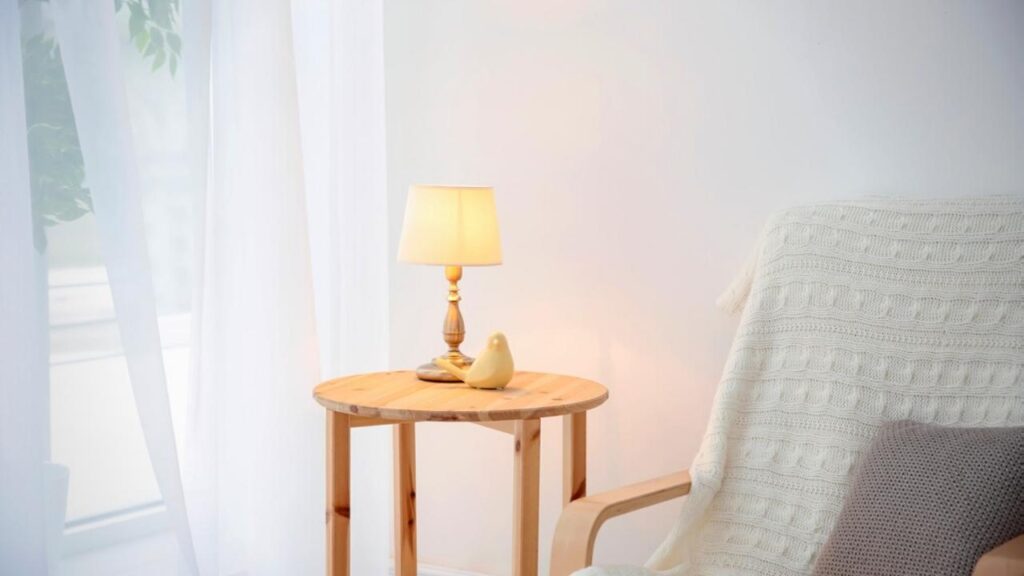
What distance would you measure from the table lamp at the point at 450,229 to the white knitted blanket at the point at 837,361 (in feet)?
1.62

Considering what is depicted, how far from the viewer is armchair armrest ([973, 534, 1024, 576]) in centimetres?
133

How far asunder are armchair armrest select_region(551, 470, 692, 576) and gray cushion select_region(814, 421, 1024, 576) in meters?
0.30

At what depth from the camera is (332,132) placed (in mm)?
2518

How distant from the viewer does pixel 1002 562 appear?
4.40ft

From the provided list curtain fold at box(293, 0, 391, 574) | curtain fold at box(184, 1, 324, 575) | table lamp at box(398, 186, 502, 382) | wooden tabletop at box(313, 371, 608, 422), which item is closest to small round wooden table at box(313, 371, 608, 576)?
wooden tabletop at box(313, 371, 608, 422)

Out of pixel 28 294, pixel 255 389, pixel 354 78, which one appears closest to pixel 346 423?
pixel 255 389

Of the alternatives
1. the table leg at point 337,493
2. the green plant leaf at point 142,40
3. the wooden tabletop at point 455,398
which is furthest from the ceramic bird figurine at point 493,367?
the green plant leaf at point 142,40

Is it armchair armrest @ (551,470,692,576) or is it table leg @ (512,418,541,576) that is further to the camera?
table leg @ (512,418,541,576)

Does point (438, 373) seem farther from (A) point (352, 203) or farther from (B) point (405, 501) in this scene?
(A) point (352, 203)

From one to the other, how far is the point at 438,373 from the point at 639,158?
0.59 metres

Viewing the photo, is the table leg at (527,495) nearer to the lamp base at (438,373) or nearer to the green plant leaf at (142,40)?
the lamp base at (438,373)

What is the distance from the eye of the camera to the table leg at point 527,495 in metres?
1.94

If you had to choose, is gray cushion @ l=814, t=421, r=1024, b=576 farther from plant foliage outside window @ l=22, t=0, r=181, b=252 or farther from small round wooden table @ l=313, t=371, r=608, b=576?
plant foliage outside window @ l=22, t=0, r=181, b=252

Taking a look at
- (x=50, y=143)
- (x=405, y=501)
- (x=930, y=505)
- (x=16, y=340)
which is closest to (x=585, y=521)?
(x=930, y=505)
